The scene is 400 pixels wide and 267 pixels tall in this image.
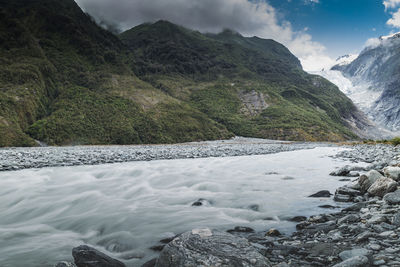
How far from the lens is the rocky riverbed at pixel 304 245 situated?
9.88 feet

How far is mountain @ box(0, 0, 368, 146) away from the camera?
5641 cm

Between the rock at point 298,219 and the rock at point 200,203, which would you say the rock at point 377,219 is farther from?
the rock at point 200,203

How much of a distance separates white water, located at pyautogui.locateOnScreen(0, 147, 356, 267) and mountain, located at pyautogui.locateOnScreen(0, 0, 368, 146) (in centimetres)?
4040

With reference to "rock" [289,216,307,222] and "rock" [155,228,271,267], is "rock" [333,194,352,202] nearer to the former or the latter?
"rock" [289,216,307,222]

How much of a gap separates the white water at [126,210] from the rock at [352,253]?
5.75 feet

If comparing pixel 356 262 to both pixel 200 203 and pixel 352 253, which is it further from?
pixel 200 203

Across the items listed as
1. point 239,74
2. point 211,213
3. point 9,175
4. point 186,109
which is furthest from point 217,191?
point 239,74

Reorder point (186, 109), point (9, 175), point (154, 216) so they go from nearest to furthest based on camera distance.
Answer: point (154, 216), point (9, 175), point (186, 109)

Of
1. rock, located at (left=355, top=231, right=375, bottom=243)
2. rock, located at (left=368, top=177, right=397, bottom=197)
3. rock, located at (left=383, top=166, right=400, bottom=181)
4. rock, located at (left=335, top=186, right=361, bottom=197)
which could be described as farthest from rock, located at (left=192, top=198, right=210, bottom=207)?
rock, located at (left=383, top=166, right=400, bottom=181)

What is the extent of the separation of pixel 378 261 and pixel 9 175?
15928 mm

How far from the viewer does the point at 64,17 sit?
12000cm

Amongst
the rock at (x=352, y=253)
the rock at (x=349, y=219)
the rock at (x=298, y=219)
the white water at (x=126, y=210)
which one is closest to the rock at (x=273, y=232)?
the white water at (x=126, y=210)

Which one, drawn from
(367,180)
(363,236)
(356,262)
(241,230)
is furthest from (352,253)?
(367,180)

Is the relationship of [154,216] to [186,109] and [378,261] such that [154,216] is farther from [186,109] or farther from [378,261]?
[186,109]
